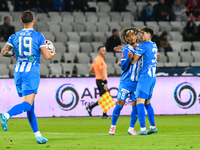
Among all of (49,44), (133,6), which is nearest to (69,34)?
(133,6)

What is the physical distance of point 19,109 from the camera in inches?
232

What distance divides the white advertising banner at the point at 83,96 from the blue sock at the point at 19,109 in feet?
22.5

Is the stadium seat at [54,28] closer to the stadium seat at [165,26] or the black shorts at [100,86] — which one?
the stadium seat at [165,26]

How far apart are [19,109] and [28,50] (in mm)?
910

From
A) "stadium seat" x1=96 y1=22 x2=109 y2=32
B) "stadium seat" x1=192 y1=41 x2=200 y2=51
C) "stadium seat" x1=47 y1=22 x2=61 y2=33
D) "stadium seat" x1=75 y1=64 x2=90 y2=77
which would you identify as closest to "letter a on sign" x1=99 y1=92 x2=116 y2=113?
"stadium seat" x1=75 y1=64 x2=90 y2=77

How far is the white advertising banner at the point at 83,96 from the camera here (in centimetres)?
1283

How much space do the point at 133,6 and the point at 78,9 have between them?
274 cm

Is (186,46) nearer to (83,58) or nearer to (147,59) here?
(83,58)

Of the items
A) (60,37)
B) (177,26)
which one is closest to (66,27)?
(60,37)

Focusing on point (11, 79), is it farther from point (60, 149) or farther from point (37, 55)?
point (60, 149)

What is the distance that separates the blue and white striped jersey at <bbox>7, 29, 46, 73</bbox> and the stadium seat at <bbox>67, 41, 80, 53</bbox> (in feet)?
32.6

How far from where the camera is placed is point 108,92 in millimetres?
12680

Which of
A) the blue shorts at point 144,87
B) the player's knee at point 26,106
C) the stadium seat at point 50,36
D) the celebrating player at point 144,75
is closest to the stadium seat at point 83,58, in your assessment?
the stadium seat at point 50,36

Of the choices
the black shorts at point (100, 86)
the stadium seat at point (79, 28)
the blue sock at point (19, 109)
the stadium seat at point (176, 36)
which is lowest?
the black shorts at point (100, 86)
